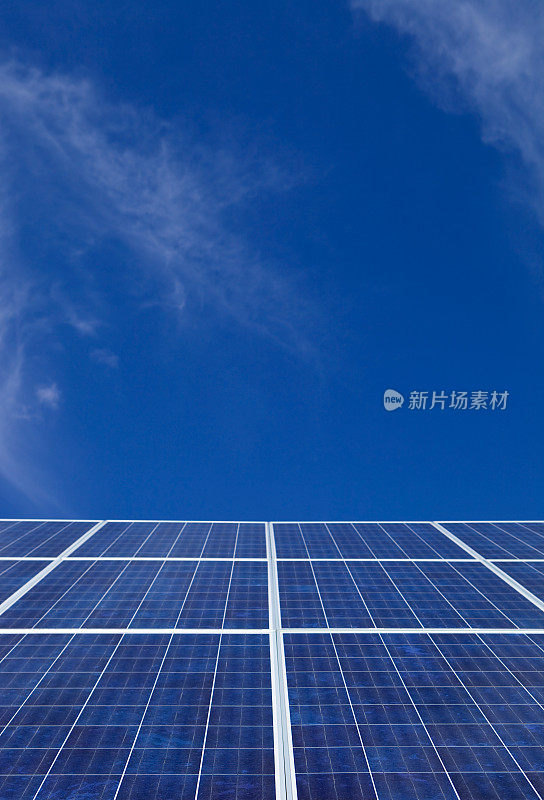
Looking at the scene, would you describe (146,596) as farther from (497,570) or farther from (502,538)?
(502,538)

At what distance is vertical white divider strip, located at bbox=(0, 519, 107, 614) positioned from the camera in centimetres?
1675

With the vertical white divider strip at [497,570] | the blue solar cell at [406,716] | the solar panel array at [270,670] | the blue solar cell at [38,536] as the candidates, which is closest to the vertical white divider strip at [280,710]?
the solar panel array at [270,670]

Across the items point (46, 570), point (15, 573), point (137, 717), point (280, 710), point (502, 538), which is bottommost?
point (137, 717)

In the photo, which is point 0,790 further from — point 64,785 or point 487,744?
point 487,744

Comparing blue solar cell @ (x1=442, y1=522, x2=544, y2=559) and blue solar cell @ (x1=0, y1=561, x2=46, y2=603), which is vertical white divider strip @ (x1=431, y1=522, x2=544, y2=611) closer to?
blue solar cell @ (x1=442, y1=522, x2=544, y2=559)

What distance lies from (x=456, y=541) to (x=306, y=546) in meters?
6.41

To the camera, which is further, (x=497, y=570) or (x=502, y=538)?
(x=502, y=538)

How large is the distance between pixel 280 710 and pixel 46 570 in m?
11.0

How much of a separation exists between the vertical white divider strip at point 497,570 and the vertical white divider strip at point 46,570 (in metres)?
15.5

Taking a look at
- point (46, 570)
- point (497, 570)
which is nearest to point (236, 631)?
point (46, 570)

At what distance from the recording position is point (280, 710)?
38.6 ft

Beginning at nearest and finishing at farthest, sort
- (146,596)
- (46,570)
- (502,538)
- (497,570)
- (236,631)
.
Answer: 1. (236,631)
2. (146,596)
3. (46,570)
4. (497,570)
5. (502,538)

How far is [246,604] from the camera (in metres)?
16.6

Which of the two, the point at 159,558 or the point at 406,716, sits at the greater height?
the point at 159,558
